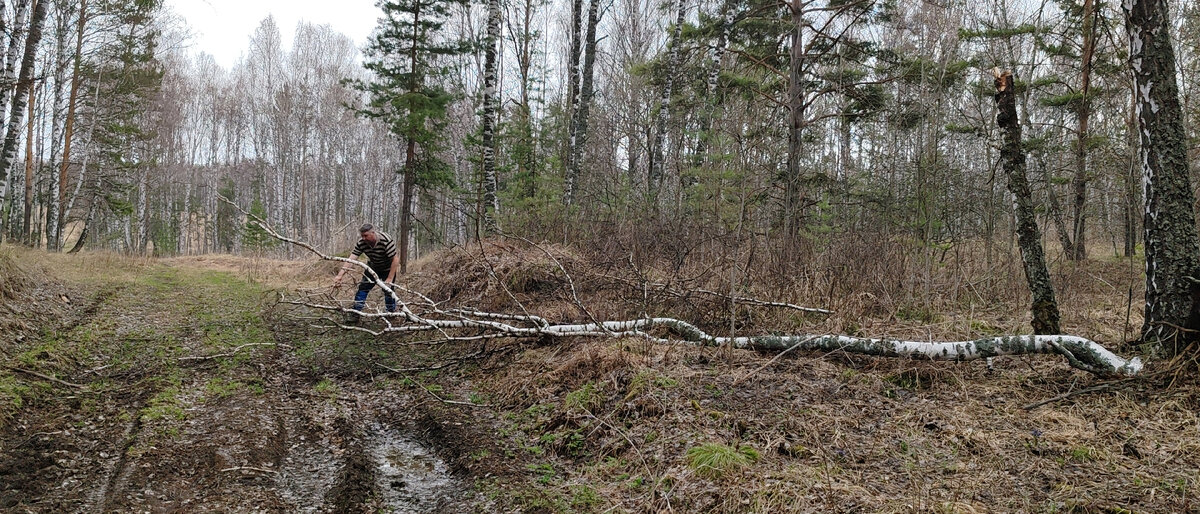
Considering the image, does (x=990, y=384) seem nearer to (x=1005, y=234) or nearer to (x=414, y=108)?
(x=1005, y=234)

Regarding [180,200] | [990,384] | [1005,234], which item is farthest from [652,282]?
[180,200]

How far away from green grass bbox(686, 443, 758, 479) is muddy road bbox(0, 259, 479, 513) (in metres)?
1.34

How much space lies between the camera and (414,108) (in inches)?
598

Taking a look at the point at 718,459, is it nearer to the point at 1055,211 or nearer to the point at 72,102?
the point at 1055,211

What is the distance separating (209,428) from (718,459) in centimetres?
365

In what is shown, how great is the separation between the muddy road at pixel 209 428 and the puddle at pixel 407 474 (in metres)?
0.01

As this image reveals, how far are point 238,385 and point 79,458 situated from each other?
70.5 inches

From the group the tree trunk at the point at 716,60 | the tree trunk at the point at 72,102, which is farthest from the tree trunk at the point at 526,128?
the tree trunk at the point at 72,102

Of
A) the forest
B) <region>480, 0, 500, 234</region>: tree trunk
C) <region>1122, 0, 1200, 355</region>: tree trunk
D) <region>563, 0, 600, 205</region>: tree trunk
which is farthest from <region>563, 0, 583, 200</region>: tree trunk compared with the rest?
<region>1122, 0, 1200, 355</region>: tree trunk

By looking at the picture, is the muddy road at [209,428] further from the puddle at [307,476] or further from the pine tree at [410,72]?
the pine tree at [410,72]

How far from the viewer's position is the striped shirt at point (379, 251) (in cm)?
866

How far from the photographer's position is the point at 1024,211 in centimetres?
534

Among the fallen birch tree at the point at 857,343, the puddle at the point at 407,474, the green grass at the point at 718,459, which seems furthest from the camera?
the fallen birch tree at the point at 857,343

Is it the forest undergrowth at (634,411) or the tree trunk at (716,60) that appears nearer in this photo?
the forest undergrowth at (634,411)
